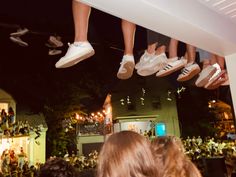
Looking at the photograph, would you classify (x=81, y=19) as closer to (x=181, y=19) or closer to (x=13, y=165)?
(x=181, y=19)

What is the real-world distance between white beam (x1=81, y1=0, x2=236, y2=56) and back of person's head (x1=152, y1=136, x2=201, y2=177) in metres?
0.84

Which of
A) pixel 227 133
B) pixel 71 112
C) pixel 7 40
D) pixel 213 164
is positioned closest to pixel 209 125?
pixel 227 133

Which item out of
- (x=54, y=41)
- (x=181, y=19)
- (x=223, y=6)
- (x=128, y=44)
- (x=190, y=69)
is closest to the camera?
(x=181, y=19)

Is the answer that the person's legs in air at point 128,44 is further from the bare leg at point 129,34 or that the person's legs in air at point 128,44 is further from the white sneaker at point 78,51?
the white sneaker at point 78,51

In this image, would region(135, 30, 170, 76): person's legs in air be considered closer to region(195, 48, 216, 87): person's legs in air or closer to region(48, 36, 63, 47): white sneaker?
region(195, 48, 216, 87): person's legs in air

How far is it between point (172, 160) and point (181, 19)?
0.98 metres

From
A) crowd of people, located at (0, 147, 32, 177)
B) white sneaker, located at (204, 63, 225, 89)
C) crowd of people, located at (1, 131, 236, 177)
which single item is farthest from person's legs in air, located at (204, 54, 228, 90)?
crowd of people, located at (0, 147, 32, 177)

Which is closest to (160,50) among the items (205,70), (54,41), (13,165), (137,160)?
(205,70)

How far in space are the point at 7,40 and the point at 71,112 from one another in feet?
13.3

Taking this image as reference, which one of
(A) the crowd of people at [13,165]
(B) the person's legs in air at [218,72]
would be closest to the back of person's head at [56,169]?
(B) the person's legs in air at [218,72]

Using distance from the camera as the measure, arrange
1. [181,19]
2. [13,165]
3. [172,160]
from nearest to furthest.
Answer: [172,160]
[181,19]
[13,165]

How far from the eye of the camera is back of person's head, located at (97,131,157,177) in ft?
3.64

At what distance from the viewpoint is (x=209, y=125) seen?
11.6 meters

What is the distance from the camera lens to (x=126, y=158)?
1118 millimetres
